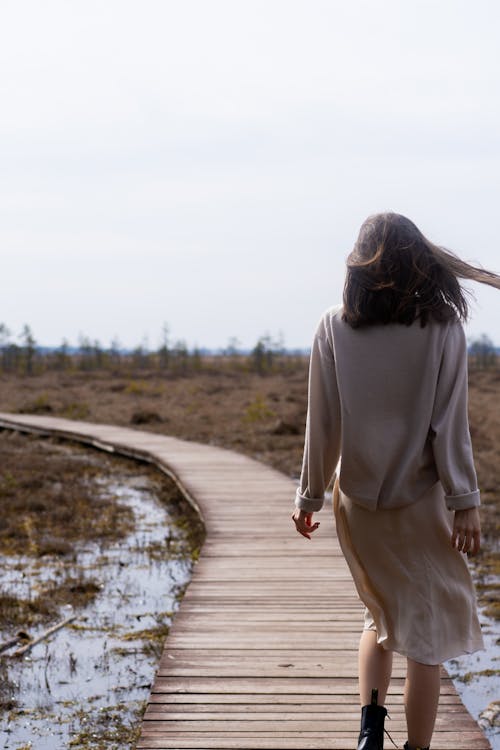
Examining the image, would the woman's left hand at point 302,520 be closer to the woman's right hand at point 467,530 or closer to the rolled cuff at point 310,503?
the rolled cuff at point 310,503

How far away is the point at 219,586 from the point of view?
5.84 metres

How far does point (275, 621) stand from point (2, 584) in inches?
118

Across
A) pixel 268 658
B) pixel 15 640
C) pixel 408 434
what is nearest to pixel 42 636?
pixel 15 640

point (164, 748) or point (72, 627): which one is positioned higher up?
point (164, 748)

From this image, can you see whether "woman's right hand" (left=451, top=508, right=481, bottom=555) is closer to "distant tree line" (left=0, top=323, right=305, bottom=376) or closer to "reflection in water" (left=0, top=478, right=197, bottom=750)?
"reflection in water" (left=0, top=478, right=197, bottom=750)

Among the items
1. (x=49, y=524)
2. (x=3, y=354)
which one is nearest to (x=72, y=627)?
(x=49, y=524)

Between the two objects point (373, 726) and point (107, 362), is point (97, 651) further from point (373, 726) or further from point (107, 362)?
point (107, 362)

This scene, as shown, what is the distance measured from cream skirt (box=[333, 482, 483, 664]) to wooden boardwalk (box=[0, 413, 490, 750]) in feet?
2.92

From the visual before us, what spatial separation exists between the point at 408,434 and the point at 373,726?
93cm

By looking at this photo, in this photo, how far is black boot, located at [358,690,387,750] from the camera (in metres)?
2.78

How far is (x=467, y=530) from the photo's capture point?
8.47ft

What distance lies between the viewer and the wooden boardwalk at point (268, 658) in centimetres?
348

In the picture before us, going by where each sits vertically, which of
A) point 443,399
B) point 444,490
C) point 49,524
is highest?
point 443,399

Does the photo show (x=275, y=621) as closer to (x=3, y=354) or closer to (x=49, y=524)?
(x=49, y=524)
